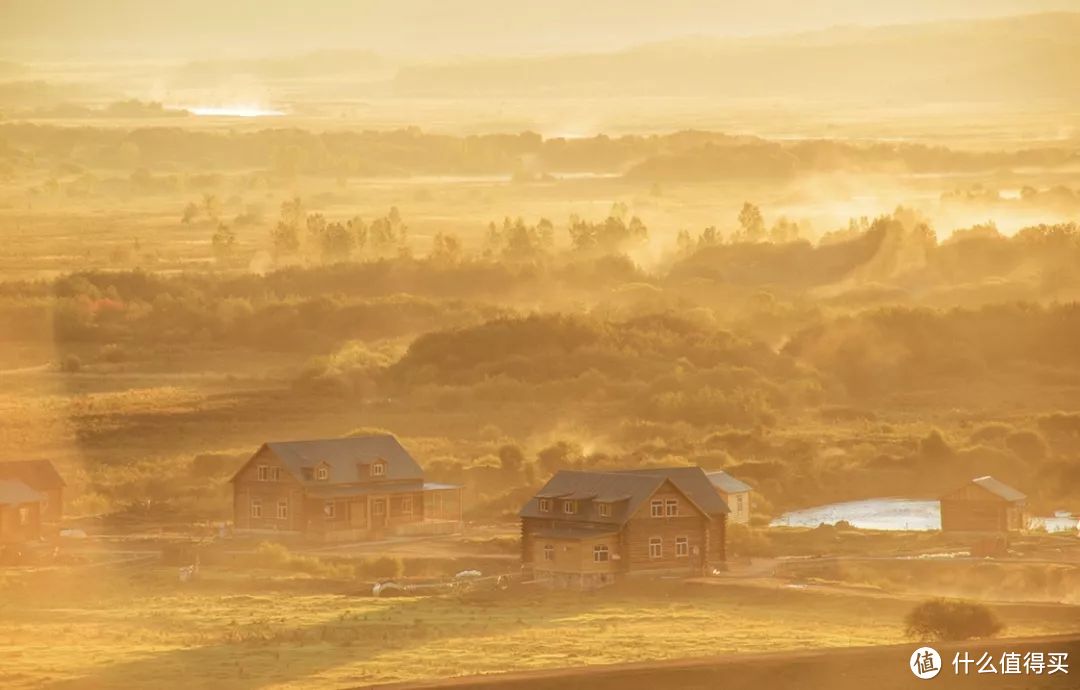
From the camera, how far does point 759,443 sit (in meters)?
113

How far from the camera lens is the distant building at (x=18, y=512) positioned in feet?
272

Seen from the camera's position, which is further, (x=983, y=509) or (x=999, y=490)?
(x=999, y=490)

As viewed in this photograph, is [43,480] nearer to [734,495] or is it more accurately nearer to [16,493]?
[16,493]

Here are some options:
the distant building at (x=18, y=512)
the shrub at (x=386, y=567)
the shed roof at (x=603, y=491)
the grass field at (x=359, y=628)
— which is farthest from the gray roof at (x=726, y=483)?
the distant building at (x=18, y=512)

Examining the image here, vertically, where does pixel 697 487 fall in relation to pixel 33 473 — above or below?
below

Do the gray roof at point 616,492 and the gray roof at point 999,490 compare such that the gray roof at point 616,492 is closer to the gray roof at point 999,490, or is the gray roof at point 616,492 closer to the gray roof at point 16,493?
the gray roof at point 999,490

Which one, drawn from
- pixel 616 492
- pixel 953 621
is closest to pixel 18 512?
pixel 616 492

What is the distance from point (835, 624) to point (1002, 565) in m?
11.6

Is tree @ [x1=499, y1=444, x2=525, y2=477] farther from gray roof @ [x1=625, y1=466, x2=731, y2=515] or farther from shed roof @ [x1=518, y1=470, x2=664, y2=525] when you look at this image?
shed roof @ [x1=518, y1=470, x2=664, y2=525]

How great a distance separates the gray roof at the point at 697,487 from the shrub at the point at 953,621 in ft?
46.8

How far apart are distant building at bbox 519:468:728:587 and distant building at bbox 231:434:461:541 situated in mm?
10634

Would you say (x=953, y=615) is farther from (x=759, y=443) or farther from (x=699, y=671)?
(x=759, y=443)

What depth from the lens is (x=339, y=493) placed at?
86.1 meters

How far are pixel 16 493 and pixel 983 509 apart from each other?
1386 inches
